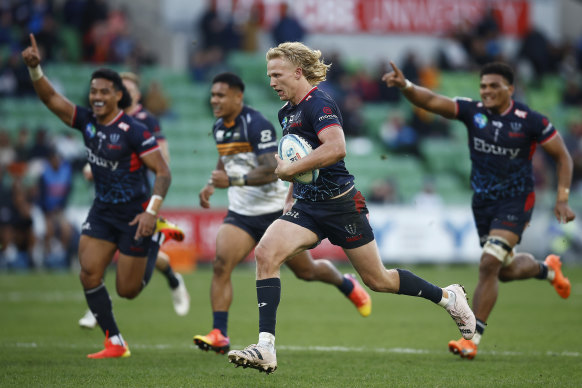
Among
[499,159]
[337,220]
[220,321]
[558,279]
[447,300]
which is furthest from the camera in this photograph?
[558,279]

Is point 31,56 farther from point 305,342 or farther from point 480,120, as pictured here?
point 480,120

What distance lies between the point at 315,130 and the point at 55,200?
1356 cm

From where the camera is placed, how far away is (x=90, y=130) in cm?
891

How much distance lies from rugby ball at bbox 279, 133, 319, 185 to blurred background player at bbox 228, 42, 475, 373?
0.27ft

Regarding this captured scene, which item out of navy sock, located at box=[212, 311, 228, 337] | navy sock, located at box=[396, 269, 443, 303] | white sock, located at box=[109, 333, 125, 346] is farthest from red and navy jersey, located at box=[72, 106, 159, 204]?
navy sock, located at box=[396, 269, 443, 303]

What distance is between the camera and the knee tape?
9.09 meters

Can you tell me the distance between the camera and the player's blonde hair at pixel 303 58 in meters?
7.19

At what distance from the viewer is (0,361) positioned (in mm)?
8273

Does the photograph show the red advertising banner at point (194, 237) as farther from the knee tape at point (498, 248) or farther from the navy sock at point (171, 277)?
the knee tape at point (498, 248)

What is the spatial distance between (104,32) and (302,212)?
17915mm

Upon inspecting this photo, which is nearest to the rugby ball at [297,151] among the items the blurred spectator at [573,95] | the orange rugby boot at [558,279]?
the orange rugby boot at [558,279]

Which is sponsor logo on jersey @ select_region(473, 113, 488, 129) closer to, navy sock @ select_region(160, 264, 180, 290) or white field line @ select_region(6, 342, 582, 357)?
white field line @ select_region(6, 342, 582, 357)

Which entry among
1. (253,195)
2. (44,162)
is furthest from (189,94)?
(253,195)

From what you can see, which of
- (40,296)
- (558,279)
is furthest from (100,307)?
(40,296)
